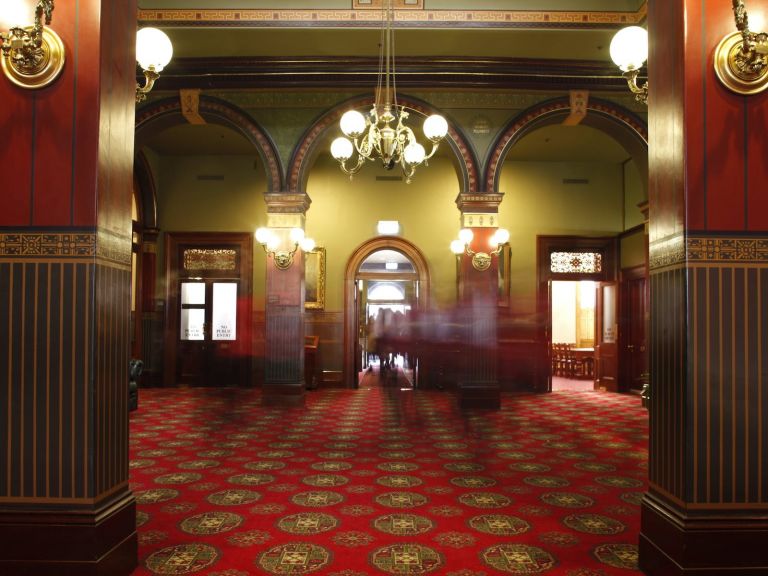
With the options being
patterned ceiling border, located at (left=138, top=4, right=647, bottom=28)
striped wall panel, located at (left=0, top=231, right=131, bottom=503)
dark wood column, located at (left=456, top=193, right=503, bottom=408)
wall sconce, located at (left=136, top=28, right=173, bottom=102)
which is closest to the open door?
dark wood column, located at (left=456, top=193, right=503, bottom=408)

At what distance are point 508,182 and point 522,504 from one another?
8.31m

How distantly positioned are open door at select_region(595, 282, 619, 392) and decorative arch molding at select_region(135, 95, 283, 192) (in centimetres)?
687

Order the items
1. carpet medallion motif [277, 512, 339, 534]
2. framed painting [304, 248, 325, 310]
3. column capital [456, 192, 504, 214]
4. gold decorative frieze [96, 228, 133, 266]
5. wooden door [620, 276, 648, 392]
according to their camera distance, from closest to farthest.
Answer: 1. gold decorative frieze [96, 228, 133, 266]
2. carpet medallion motif [277, 512, 339, 534]
3. column capital [456, 192, 504, 214]
4. wooden door [620, 276, 648, 392]
5. framed painting [304, 248, 325, 310]

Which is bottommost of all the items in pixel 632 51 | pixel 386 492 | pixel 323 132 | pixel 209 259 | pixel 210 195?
pixel 386 492

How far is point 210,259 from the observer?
453 inches

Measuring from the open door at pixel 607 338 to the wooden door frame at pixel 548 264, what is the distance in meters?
0.34

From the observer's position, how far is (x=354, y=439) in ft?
20.5

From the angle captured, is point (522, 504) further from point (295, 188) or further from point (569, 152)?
point (569, 152)

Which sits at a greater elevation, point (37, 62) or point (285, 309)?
point (37, 62)

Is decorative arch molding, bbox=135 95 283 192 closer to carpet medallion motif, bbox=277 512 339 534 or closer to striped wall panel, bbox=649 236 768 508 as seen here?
carpet medallion motif, bbox=277 512 339 534

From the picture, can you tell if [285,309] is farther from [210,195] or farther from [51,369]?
[51,369]

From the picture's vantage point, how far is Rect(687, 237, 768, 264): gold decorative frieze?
2.77m

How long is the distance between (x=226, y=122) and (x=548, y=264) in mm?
6495

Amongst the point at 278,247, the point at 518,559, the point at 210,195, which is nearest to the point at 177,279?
the point at 210,195
